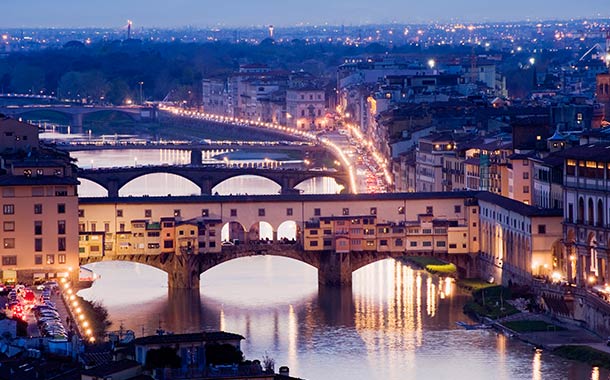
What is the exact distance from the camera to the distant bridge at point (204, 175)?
2165 inches

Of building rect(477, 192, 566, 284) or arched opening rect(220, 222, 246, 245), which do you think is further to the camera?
arched opening rect(220, 222, 246, 245)

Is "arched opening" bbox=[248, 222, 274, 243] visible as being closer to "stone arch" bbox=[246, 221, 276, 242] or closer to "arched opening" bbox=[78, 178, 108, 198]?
"stone arch" bbox=[246, 221, 276, 242]

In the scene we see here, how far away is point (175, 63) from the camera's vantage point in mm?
130375

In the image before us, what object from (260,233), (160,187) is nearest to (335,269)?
(260,233)

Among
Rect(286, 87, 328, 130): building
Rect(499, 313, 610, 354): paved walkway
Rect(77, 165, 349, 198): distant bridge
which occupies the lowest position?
Rect(499, 313, 610, 354): paved walkway

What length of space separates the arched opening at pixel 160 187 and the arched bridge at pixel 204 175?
0.34 metres

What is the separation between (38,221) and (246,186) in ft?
70.1

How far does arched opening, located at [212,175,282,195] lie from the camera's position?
5531cm

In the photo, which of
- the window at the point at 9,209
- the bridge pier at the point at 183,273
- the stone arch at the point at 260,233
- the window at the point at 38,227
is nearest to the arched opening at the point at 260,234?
the stone arch at the point at 260,233

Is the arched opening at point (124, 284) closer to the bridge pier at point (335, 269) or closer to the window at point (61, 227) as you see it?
the window at point (61, 227)

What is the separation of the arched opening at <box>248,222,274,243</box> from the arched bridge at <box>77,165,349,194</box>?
8109mm

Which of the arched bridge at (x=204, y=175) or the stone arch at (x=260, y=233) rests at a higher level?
the arched bridge at (x=204, y=175)

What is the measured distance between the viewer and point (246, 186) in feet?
189

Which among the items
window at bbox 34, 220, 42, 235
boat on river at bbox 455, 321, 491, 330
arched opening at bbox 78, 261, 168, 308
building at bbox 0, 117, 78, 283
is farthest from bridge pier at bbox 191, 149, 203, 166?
boat on river at bbox 455, 321, 491, 330
